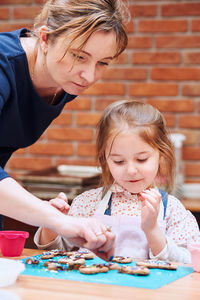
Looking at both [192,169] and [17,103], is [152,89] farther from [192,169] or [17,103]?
[17,103]

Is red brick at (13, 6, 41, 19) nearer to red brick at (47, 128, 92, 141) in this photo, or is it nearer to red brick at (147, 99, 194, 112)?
red brick at (47, 128, 92, 141)

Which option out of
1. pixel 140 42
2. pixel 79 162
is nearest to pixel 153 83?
pixel 140 42

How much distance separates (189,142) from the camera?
9.39 feet

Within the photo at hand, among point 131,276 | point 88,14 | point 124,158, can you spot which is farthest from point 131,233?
point 88,14

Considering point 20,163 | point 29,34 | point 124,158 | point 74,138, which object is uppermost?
point 29,34

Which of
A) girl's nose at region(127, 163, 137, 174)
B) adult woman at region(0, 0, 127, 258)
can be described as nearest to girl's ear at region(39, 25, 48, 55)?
adult woman at region(0, 0, 127, 258)

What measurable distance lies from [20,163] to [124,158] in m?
1.69

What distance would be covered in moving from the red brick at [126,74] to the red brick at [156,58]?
0.18 feet

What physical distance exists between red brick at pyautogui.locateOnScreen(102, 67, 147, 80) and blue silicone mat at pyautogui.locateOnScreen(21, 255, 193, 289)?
6.16 ft

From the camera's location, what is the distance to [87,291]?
3.31 feet

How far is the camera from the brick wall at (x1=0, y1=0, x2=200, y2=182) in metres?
2.86

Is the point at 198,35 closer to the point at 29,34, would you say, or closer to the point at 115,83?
the point at 115,83

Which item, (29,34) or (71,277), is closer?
(71,277)

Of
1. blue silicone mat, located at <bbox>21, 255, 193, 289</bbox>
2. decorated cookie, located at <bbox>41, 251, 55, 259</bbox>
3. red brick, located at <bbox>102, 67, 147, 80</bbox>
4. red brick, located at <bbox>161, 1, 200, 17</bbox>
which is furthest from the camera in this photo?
red brick, located at <bbox>102, 67, 147, 80</bbox>
